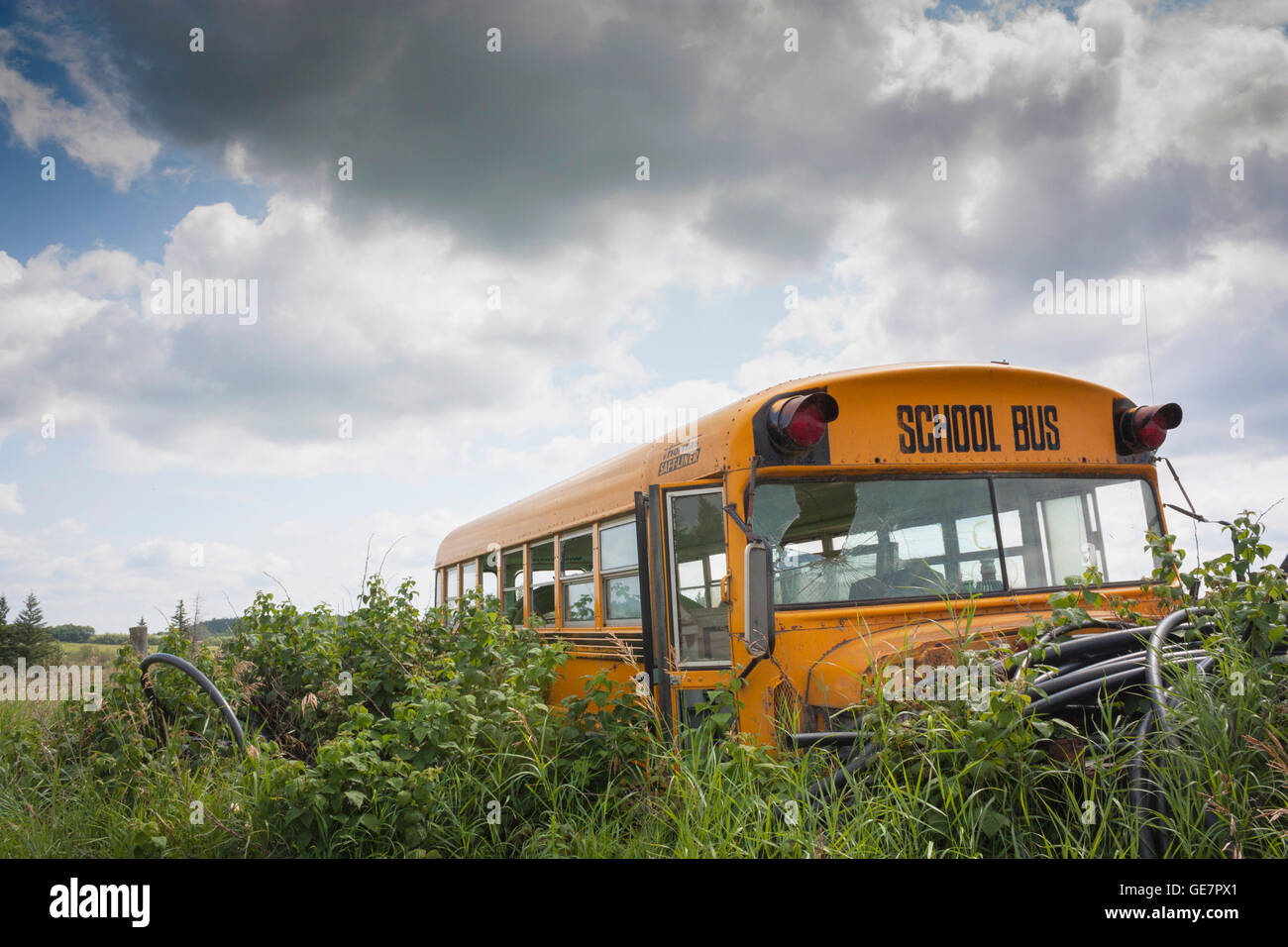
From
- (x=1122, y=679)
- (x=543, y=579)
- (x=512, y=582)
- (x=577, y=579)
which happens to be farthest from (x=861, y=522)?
(x=512, y=582)

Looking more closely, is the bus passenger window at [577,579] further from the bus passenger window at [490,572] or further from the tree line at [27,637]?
the tree line at [27,637]

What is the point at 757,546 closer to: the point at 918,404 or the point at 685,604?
the point at 685,604

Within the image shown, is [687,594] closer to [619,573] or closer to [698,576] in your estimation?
[698,576]

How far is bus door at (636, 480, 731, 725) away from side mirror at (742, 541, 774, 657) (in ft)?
1.52

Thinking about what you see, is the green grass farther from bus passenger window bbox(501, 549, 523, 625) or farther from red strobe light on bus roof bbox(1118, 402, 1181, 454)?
red strobe light on bus roof bbox(1118, 402, 1181, 454)

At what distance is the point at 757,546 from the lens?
3621mm

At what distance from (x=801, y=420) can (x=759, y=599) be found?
0.93 metres

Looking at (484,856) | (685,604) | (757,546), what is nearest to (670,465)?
(685,604)

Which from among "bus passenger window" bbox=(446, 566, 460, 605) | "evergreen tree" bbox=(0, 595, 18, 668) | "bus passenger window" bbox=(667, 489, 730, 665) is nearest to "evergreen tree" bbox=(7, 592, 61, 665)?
"evergreen tree" bbox=(0, 595, 18, 668)

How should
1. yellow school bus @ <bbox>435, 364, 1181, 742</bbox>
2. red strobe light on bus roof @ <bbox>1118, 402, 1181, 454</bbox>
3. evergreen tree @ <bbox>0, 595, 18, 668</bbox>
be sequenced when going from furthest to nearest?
evergreen tree @ <bbox>0, 595, 18, 668</bbox> < red strobe light on bus roof @ <bbox>1118, 402, 1181, 454</bbox> < yellow school bus @ <bbox>435, 364, 1181, 742</bbox>

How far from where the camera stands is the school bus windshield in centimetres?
411

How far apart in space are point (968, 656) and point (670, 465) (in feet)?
6.79

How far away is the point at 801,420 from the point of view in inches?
159

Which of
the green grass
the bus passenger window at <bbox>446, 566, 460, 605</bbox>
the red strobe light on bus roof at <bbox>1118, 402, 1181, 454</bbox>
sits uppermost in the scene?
the red strobe light on bus roof at <bbox>1118, 402, 1181, 454</bbox>
